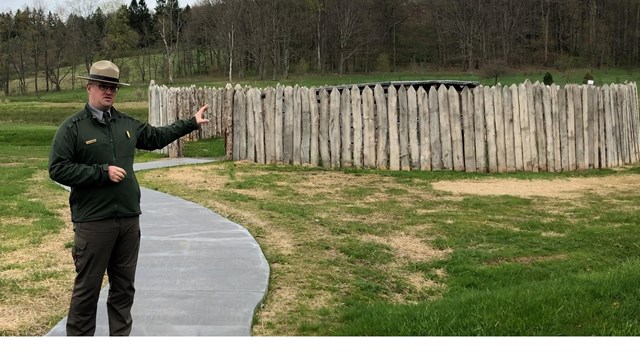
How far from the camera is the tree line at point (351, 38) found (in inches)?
2699

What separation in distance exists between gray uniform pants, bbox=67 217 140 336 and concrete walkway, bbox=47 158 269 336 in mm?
202

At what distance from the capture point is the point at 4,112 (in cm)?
4119

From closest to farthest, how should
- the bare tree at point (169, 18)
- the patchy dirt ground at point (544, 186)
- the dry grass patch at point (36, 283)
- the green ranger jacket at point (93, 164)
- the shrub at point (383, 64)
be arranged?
the green ranger jacket at point (93, 164), the dry grass patch at point (36, 283), the patchy dirt ground at point (544, 186), the shrub at point (383, 64), the bare tree at point (169, 18)

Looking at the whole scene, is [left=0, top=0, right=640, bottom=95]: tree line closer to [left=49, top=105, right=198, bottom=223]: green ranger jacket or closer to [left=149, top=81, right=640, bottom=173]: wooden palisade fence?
[left=149, top=81, right=640, bottom=173]: wooden palisade fence

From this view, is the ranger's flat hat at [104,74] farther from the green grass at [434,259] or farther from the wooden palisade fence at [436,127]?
Answer: the wooden palisade fence at [436,127]

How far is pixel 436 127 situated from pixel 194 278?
966 cm

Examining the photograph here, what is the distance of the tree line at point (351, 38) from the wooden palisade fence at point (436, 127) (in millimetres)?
50788

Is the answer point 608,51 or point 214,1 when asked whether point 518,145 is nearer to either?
point 608,51

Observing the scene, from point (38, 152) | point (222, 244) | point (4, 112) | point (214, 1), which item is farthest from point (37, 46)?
point (222, 244)

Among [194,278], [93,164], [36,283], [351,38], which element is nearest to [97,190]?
[93,164]

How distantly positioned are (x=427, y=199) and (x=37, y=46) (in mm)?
68206

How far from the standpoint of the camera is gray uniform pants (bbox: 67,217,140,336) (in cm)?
432

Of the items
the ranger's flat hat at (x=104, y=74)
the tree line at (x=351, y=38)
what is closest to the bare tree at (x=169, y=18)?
the tree line at (x=351, y=38)

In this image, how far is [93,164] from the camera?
434 centimetres
